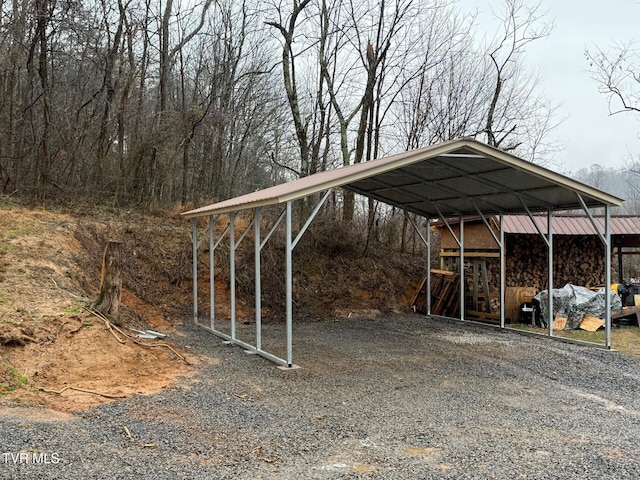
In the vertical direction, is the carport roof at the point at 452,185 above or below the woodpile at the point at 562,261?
above

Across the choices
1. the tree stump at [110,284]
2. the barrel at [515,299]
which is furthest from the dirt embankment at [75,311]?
the barrel at [515,299]

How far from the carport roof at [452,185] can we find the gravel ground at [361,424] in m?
2.42

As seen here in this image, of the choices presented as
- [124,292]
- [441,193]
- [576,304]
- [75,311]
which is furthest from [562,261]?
[75,311]

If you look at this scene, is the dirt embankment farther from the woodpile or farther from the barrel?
the woodpile

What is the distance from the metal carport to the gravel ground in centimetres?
123

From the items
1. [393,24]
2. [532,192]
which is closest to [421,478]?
[532,192]

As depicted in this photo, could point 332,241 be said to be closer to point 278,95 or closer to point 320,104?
point 320,104

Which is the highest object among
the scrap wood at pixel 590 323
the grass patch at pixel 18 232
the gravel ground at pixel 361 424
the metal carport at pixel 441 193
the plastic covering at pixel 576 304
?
the metal carport at pixel 441 193

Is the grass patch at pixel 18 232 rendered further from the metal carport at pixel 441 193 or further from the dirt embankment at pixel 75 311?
the metal carport at pixel 441 193

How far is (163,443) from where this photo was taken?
4000 millimetres

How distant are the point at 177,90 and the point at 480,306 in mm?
11855

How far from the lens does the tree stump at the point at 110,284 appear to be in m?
7.01

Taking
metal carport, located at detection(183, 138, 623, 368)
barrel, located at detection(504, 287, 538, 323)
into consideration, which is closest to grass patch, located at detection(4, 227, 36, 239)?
metal carport, located at detection(183, 138, 623, 368)

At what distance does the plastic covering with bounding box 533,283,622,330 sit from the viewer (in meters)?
10.5
